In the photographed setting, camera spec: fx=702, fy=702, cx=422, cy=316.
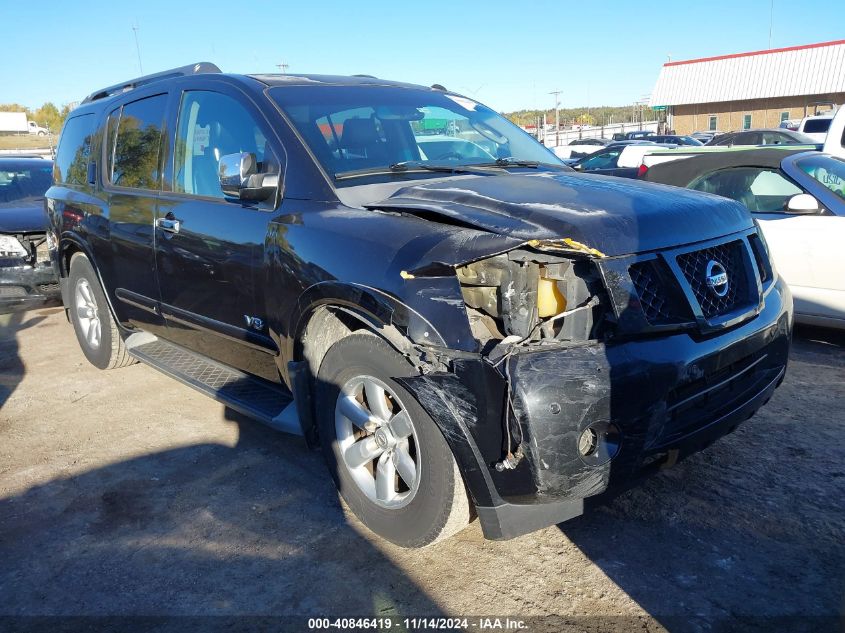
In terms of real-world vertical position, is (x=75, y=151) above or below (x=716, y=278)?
above

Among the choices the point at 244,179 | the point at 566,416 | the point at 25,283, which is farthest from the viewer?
the point at 25,283

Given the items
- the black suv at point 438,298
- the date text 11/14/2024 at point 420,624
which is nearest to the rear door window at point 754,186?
the black suv at point 438,298

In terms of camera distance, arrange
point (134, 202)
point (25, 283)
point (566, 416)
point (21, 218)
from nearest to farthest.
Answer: point (566, 416)
point (134, 202)
point (25, 283)
point (21, 218)

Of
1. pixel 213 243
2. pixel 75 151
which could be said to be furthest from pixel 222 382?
pixel 75 151

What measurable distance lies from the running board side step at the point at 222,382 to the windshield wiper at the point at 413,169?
3.78 feet

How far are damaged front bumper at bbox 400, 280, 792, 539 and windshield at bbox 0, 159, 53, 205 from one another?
788 centimetres

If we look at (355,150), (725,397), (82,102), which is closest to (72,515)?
(355,150)

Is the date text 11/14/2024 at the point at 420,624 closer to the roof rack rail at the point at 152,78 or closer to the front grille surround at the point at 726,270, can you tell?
the front grille surround at the point at 726,270

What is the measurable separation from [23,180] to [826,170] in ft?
29.0

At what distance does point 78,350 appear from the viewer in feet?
20.8

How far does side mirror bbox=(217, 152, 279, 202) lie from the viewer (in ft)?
10.6

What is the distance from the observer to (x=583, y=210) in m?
2.66

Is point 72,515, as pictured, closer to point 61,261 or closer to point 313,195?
point 313,195

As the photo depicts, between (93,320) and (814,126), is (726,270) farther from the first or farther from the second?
(814,126)
